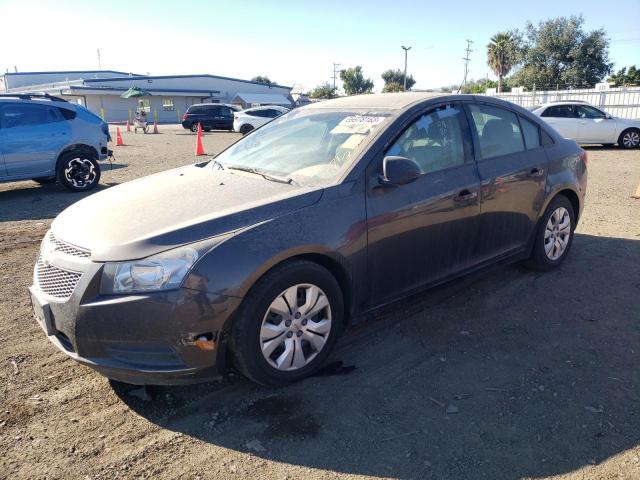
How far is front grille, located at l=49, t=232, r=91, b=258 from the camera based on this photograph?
293 centimetres

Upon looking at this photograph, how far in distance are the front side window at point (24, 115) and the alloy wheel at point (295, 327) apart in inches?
324

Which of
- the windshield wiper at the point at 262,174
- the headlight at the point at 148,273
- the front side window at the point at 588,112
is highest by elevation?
the front side window at the point at 588,112

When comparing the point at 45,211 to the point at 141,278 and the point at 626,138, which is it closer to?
the point at 141,278

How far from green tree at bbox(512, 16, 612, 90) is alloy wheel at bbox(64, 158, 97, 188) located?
47.4 m

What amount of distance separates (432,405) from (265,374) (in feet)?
3.28

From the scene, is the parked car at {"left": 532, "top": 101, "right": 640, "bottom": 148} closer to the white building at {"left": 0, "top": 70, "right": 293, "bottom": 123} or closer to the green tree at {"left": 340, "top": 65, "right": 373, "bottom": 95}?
the white building at {"left": 0, "top": 70, "right": 293, "bottom": 123}

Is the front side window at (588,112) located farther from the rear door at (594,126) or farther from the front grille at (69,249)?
the front grille at (69,249)

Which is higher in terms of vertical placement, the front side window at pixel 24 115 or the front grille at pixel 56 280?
the front side window at pixel 24 115

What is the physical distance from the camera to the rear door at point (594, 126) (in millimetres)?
16703

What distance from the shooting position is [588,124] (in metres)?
16.7

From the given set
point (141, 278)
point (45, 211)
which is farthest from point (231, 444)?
point (45, 211)

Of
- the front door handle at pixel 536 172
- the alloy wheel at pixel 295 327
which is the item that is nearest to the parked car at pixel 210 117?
the front door handle at pixel 536 172

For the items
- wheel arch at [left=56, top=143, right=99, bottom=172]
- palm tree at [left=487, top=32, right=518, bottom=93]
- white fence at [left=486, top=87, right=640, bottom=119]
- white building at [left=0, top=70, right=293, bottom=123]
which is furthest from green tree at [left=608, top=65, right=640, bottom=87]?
wheel arch at [left=56, top=143, right=99, bottom=172]

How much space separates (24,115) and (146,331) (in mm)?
8317
